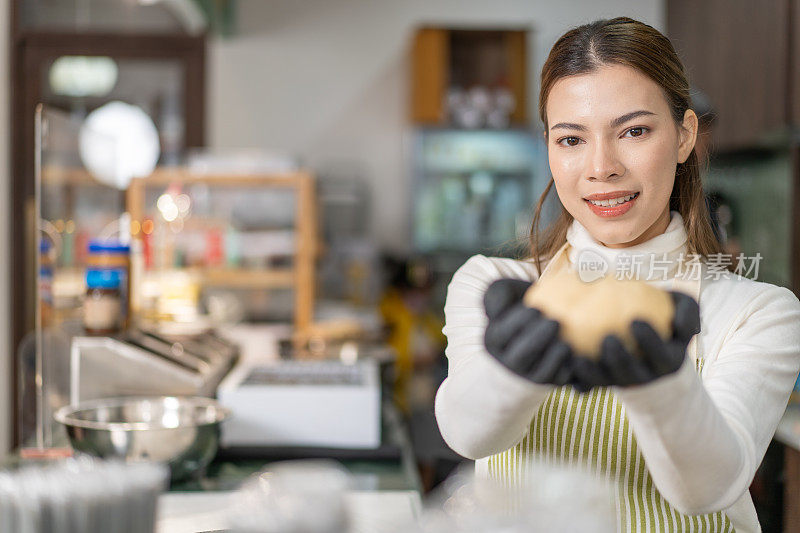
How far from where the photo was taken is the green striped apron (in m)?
1.09

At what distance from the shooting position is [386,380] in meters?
2.73

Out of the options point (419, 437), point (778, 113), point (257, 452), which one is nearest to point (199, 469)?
point (257, 452)

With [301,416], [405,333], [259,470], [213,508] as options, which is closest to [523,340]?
[213,508]

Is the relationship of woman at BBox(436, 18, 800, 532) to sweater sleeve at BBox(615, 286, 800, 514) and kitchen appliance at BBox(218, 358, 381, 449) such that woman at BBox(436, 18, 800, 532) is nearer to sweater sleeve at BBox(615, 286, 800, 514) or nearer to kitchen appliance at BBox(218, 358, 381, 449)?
sweater sleeve at BBox(615, 286, 800, 514)

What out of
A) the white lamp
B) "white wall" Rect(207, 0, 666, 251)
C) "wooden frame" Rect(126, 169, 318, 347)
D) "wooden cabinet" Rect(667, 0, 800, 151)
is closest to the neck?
"wooden cabinet" Rect(667, 0, 800, 151)

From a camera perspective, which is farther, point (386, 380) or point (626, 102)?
point (386, 380)

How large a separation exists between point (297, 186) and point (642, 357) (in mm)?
2790

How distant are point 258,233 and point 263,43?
1979 mm

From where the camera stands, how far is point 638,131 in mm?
1061

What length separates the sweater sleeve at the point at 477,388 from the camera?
0.80m

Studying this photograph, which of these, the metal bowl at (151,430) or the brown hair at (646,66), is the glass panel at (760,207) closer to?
the brown hair at (646,66)

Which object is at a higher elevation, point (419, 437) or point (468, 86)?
point (468, 86)

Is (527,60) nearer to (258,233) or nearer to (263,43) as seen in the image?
(263,43)

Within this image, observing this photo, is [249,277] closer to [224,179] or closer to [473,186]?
[224,179]
